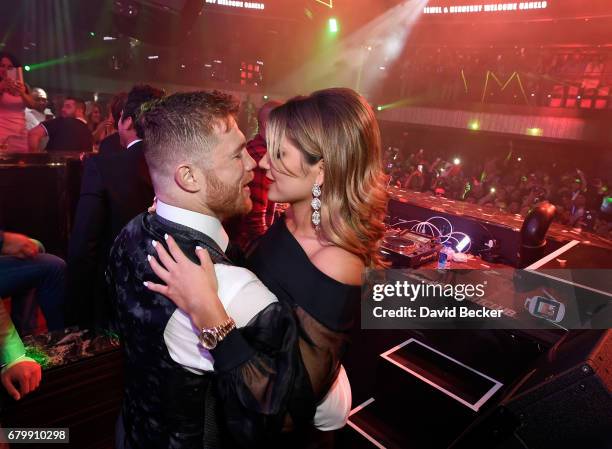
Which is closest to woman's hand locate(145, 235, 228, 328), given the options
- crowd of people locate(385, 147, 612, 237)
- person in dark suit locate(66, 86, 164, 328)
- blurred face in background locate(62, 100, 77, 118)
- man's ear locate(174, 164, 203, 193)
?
man's ear locate(174, 164, 203, 193)

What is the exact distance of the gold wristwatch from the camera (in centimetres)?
86

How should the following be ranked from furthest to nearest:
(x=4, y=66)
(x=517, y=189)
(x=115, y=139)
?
(x=517, y=189) → (x=4, y=66) → (x=115, y=139)

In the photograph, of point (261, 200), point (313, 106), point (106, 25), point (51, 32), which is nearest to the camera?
point (313, 106)

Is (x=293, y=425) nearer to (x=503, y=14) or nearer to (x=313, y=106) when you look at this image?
(x=313, y=106)

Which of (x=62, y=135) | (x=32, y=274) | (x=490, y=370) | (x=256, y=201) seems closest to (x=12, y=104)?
(x=62, y=135)

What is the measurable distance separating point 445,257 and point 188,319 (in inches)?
82.2

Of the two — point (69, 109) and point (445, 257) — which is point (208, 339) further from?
point (69, 109)

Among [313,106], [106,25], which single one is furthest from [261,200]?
[106,25]

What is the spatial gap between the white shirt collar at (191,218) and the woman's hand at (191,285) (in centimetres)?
8

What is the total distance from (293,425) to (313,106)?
3.14 ft

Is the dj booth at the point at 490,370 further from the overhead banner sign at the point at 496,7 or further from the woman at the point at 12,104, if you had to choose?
the overhead banner sign at the point at 496,7

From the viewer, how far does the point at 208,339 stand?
0.87 m

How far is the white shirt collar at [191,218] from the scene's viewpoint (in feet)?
3.31

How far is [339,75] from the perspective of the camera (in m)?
13.2
